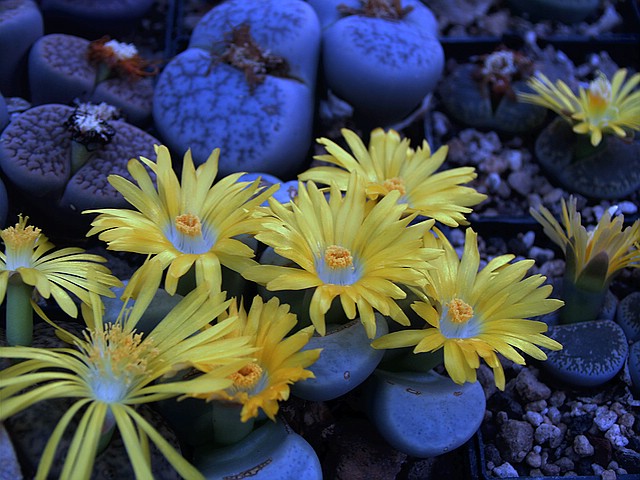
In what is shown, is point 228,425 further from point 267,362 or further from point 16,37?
point 16,37

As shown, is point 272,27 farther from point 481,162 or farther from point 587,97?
point 587,97

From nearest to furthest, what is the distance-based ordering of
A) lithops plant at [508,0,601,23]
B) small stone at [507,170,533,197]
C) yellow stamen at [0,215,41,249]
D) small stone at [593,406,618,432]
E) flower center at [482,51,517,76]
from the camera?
yellow stamen at [0,215,41,249] → small stone at [593,406,618,432] → small stone at [507,170,533,197] → flower center at [482,51,517,76] → lithops plant at [508,0,601,23]

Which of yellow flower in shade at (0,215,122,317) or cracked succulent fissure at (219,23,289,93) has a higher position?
yellow flower in shade at (0,215,122,317)

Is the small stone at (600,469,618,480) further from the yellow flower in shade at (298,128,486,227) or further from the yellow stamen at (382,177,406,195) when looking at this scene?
the yellow stamen at (382,177,406,195)

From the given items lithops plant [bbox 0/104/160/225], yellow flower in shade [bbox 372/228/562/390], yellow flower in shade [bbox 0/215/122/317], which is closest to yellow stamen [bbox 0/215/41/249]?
yellow flower in shade [bbox 0/215/122/317]

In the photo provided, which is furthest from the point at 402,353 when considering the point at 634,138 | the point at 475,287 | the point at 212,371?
the point at 634,138

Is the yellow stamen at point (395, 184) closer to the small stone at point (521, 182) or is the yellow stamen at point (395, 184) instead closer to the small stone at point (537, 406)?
the small stone at point (537, 406)
